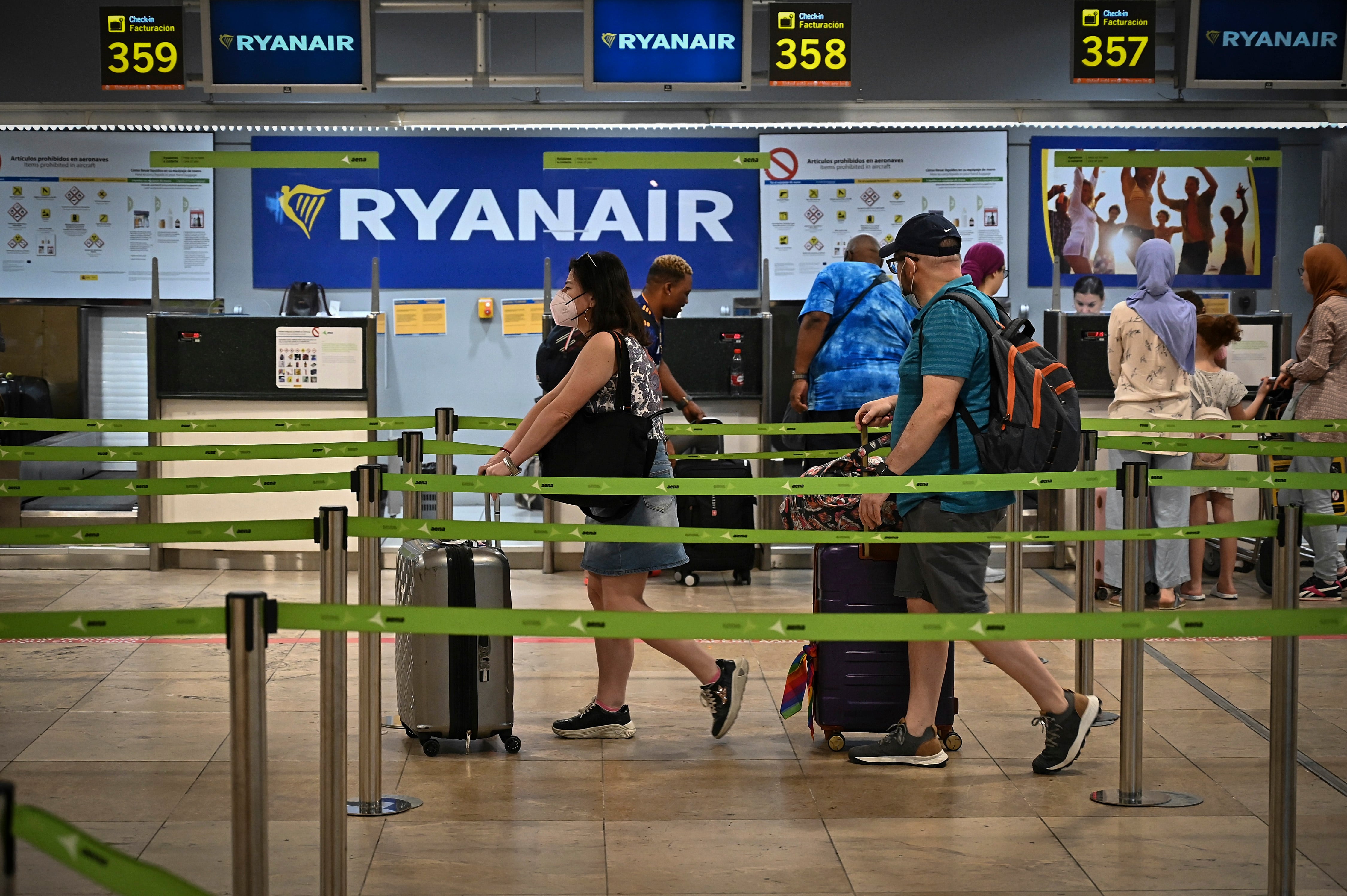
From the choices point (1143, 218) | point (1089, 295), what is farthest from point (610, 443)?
point (1143, 218)

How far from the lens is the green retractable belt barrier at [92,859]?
164 cm

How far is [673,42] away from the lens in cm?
750

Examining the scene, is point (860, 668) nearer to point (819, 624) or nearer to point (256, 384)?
point (819, 624)

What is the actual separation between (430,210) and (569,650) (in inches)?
211

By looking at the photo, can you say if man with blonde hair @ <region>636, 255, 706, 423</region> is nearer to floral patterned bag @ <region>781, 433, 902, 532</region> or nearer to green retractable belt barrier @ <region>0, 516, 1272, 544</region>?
floral patterned bag @ <region>781, 433, 902, 532</region>

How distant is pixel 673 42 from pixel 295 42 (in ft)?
6.85

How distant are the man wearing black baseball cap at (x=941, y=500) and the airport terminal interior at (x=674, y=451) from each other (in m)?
0.02

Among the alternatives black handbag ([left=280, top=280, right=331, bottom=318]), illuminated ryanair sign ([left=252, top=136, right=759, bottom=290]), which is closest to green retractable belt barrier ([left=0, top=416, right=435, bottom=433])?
black handbag ([left=280, top=280, right=331, bottom=318])

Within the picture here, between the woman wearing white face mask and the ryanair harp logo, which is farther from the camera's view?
the ryanair harp logo

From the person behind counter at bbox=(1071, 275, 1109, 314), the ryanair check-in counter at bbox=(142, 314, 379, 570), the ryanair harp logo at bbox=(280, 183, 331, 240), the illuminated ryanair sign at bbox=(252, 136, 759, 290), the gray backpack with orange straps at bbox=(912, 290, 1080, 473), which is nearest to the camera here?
the gray backpack with orange straps at bbox=(912, 290, 1080, 473)

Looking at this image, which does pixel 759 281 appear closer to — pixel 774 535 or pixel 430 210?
pixel 430 210

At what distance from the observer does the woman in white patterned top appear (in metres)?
6.86

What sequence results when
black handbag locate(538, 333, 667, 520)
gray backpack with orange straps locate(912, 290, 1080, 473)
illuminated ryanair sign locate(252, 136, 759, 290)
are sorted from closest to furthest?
gray backpack with orange straps locate(912, 290, 1080, 473) < black handbag locate(538, 333, 667, 520) < illuminated ryanair sign locate(252, 136, 759, 290)

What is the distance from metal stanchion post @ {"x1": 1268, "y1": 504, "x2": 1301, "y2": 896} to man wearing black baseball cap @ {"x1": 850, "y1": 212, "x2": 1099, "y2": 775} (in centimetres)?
93
